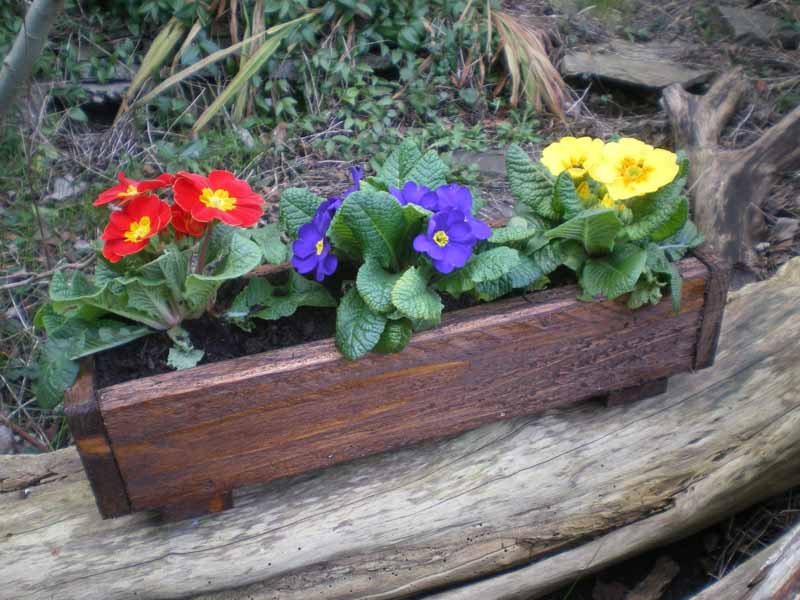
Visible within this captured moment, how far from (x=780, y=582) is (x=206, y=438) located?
1089mm

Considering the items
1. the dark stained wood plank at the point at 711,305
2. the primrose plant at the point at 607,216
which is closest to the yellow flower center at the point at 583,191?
the primrose plant at the point at 607,216

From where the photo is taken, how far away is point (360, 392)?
5.43ft

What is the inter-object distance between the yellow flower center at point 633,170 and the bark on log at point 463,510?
638 mm

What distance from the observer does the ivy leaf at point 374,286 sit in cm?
156

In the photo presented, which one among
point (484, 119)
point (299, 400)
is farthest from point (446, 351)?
point (484, 119)

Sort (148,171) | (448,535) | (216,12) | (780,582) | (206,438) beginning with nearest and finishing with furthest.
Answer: (780,582) < (206,438) < (448,535) < (148,171) < (216,12)

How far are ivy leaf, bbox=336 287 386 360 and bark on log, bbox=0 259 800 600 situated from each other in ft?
1.45

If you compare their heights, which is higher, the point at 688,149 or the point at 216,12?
the point at 216,12

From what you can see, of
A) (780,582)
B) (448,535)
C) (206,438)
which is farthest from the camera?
(448,535)

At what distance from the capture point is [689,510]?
75.7 inches

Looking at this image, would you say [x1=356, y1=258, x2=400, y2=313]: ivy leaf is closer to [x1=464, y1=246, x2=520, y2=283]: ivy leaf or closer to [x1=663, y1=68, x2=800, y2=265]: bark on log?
[x1=464, y1=246, x2=520, y2=283]: ivy leaf

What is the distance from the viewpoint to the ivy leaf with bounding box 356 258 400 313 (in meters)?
1.56

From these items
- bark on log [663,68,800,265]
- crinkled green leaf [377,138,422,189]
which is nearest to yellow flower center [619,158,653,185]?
crinkled green leaf [377,138,422,189]

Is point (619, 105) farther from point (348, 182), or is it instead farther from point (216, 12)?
point (216, 12)
